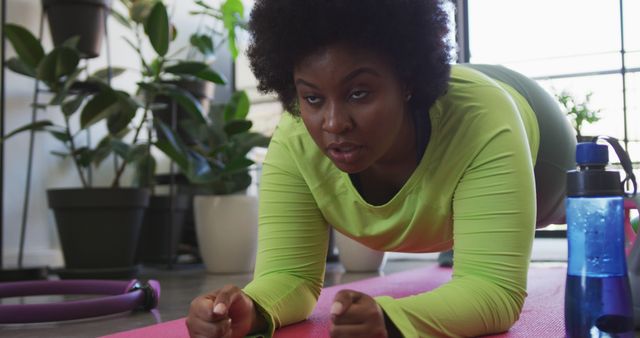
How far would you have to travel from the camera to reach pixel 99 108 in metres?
2.50

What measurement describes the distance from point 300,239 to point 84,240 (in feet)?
5.38

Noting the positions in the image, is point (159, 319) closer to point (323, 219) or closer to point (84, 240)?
point (323, 219)

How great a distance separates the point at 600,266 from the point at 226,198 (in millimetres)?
2110

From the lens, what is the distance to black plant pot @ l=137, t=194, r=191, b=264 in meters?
3.05

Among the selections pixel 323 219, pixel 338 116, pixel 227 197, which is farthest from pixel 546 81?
pixel 338 116

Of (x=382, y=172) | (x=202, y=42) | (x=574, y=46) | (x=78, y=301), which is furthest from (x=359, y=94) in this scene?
(x=574, y=46)

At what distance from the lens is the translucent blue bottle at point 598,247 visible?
0.78 metres

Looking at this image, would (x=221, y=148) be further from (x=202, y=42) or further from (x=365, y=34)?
(x=365, y=34)

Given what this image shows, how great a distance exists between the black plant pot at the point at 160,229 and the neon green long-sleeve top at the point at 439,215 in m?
1.94

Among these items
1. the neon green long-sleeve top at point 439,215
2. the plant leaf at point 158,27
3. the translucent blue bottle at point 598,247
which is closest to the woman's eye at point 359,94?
the neon green long-sleeve top at point 439,215

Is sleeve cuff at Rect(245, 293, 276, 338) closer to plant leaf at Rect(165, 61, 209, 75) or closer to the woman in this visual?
the woman

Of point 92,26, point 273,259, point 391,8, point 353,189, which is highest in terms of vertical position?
point 92,26

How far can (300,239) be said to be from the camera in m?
1.11

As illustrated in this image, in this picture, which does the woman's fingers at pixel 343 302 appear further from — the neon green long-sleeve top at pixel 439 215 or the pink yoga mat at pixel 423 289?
the pink yoga mat at pixel 423 289
